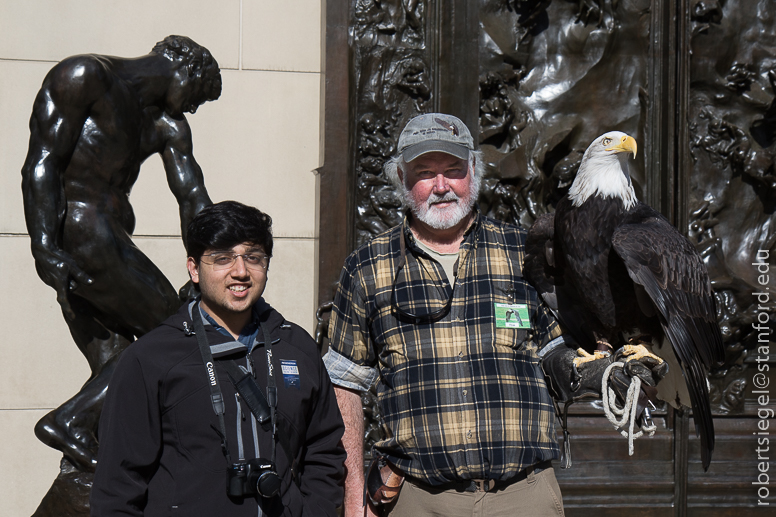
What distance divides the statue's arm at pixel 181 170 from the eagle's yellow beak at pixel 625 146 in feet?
6.19

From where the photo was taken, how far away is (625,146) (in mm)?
2451

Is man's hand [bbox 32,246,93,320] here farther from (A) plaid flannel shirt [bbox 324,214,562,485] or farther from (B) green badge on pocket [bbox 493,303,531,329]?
(B) green badge on pocket [bbox 493,303,531,329]

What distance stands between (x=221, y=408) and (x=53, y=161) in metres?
1.83

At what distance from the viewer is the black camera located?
65.4 inches

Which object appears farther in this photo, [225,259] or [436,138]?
[436,138]

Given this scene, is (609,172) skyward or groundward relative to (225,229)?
skyward

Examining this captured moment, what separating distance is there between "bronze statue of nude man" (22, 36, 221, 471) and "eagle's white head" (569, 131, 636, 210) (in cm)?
182

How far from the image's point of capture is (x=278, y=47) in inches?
187

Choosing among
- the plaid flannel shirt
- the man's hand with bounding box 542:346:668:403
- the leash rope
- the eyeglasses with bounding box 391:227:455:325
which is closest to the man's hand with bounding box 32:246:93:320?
the plaid flannel shirt

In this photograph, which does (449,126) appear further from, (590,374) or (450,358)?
(590,374)

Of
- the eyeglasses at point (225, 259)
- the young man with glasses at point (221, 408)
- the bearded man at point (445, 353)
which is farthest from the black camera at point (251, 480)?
the bearded man at point (445, 353)

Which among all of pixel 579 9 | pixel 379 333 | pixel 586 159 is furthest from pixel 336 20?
pixel 379 333

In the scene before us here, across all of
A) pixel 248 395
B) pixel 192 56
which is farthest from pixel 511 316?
pixel 192 56

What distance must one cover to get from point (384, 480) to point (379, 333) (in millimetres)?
427
